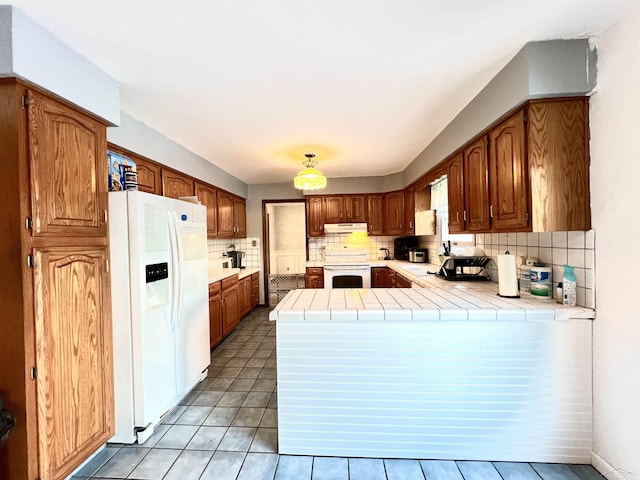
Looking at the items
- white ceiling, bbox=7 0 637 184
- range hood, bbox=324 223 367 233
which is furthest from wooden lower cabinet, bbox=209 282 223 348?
range hood, bbox=324 223 367 233

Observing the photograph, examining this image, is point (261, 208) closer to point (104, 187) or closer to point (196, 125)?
point (196, 125)

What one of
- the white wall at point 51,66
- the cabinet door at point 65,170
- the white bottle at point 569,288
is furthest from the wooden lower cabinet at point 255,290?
the white bottle at point 569,288

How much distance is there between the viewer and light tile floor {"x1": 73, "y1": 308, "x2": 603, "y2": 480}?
1.59 m

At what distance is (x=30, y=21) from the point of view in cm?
132

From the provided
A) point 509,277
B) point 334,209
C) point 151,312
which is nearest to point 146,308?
point 151,312

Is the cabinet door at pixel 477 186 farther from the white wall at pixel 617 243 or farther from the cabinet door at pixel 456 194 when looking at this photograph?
the white wall at pixel 617 243

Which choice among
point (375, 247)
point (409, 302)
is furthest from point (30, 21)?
point (375, 247)

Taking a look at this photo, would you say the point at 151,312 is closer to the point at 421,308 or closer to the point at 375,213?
the point at 421,308

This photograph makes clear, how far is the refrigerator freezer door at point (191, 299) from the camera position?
2.29m

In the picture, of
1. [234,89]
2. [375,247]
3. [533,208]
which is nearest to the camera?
[533,208]

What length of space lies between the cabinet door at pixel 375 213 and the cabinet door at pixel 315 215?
31.1 inches

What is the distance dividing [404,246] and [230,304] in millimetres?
2811

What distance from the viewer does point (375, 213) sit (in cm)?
497

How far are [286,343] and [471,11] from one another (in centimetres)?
187
